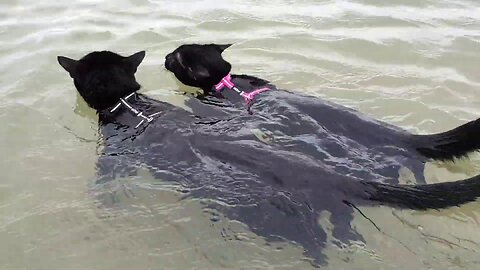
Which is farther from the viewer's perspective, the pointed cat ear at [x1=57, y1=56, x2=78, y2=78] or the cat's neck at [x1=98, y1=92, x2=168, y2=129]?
the pointed cat ear at [x1=57, y1=56, x2=78, y2=78]

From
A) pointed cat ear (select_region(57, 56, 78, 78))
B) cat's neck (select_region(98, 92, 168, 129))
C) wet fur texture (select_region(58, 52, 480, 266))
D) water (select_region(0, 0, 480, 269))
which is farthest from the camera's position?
pointed cat ear (select_region(57, 56, 78, 78))

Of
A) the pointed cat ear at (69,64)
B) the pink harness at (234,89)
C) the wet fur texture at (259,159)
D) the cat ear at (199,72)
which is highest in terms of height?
the pointed cat ear at (69,64)

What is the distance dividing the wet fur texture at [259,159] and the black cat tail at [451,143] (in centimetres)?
12

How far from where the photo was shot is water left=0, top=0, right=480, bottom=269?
404 centimetres

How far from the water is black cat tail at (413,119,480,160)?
7.6 inches

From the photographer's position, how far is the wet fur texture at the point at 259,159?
→ 12.4 ft

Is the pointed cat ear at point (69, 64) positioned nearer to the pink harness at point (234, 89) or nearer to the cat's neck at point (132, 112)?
the cat's neck at point (132, 112)

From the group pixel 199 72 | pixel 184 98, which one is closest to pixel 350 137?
pixel 199 72

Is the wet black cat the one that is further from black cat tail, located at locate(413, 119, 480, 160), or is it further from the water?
the water

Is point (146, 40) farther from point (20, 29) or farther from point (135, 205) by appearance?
point (135, 205)

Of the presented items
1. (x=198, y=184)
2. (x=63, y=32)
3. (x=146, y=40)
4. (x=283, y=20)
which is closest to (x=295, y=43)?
(x=283, y=20)

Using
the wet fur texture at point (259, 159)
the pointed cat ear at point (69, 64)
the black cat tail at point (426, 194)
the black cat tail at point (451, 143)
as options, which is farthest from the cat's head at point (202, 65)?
the black cat tail at point (426, 194)

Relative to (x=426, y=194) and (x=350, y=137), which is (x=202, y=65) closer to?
(x=350, y=137)

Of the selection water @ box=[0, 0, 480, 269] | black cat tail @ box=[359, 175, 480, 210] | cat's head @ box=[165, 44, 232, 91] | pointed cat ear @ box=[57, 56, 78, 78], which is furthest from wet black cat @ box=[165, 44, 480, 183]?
pointed cat ear @ box=[57, 56, 78, 78]
